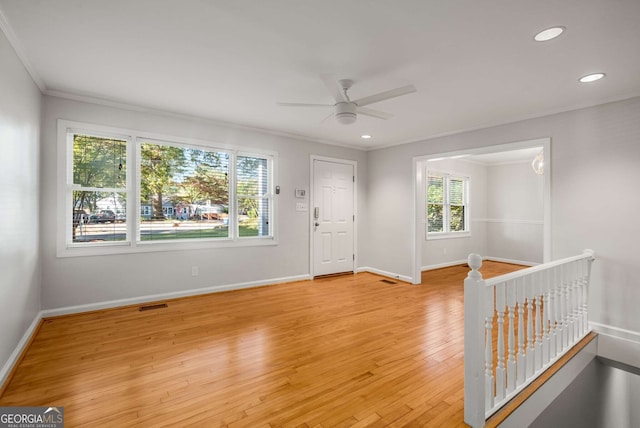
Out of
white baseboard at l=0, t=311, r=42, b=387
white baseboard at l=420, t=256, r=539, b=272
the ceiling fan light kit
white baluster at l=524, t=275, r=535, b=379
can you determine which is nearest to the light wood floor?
white baseboard at l=0, t=311, r=42, b=387

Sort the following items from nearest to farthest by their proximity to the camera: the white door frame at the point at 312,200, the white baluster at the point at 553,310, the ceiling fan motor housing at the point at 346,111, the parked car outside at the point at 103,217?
the white baluster at the point at 553,310, the ceiling fan motor housing at the point at 346,111, the parked car outside at the point at 103,217, the white door frame at the point at 312,200

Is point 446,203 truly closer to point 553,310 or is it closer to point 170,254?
point 553,310

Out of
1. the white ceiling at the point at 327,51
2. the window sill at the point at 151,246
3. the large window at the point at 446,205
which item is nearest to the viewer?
the white ceiling at the point at 327,51

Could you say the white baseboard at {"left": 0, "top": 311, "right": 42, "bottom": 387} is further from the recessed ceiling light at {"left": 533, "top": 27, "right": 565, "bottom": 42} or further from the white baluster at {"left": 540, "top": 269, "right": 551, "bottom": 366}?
→ the recessed ceiling light at {"left": 533, "top": 27, "right": 565, "bottom": 42}

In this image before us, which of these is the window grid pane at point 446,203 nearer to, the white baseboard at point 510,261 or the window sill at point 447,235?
the window sill at point 447,235

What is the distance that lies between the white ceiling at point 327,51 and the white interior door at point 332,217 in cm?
206

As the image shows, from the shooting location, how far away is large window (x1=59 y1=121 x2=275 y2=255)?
3.57 meters

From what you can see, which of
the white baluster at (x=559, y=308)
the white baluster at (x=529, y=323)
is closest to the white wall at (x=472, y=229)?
the white baluster at (x=559, y=308)

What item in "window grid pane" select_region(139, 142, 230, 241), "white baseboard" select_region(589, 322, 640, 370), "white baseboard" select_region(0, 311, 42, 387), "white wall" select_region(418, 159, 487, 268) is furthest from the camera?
"white wall" select_region(418, 159, 487, 268)

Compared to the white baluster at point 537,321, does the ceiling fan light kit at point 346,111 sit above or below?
above

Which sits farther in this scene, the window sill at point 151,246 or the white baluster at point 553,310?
the window sill at point 151,246

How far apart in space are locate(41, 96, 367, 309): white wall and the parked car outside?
37 centimetres

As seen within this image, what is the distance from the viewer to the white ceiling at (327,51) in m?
1.91

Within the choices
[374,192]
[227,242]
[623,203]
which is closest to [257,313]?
[227,242]
